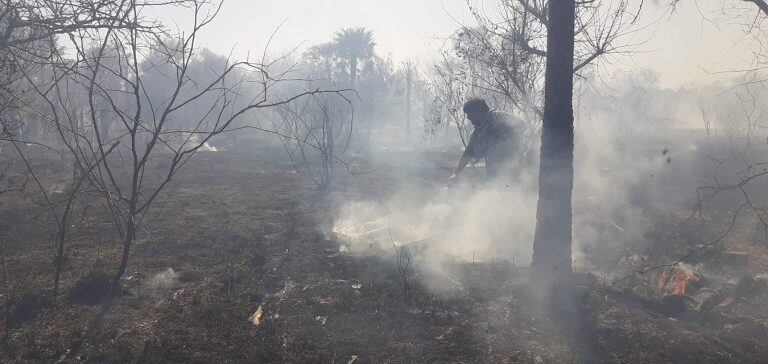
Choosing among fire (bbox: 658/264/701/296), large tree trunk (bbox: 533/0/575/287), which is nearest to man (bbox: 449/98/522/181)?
large tree trunk (bbox: 533/0/575/287)

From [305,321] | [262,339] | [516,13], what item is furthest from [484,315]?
[516,13]

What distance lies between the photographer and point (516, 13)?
6.12m

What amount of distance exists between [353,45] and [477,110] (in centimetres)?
3566

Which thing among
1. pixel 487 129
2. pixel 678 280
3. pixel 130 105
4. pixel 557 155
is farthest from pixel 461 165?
pixel 130 105

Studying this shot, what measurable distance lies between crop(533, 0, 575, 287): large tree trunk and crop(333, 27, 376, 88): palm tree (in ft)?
120

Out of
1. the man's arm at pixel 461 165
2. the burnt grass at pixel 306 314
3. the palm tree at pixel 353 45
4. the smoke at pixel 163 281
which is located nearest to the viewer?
the burnt grass at pixel 306 314

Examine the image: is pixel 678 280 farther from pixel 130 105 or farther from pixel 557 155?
pixel 130 105

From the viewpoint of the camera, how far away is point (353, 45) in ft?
129

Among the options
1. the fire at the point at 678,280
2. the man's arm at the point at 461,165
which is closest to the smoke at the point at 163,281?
the man's arm at the point at 461,165

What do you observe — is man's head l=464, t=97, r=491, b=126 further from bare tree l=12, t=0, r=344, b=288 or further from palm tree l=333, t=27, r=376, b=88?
palm tree l=333, t=27, r=376, b=88

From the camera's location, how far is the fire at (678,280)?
13.2ft

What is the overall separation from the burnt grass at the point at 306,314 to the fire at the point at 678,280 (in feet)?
1.45

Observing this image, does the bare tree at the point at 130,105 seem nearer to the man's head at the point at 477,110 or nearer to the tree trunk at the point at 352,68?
the man's head at the point at 477,110

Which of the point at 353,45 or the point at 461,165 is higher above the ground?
the point at 353,45
